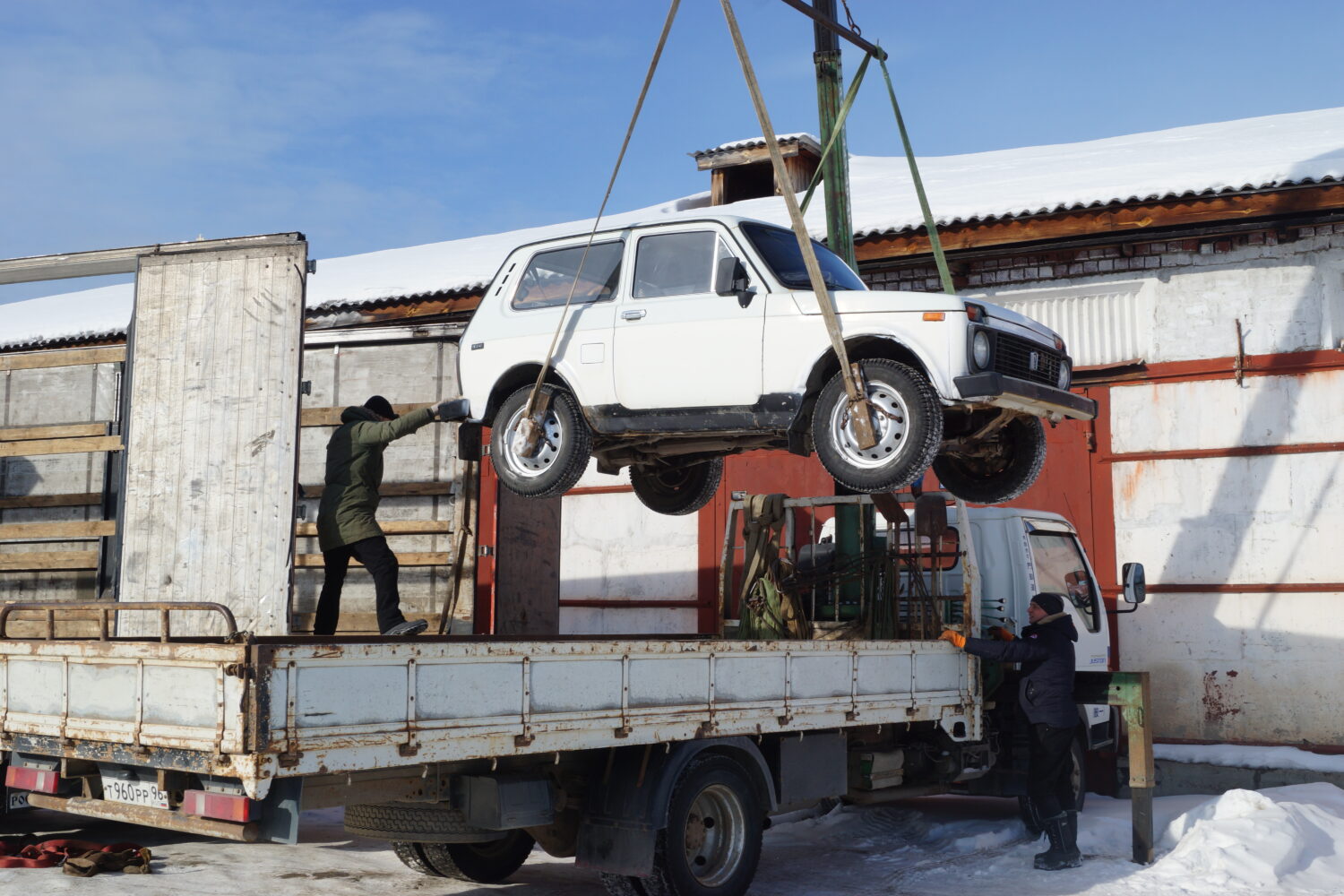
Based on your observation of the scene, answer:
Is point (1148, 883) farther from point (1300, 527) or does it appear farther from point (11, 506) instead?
point (11, 506)

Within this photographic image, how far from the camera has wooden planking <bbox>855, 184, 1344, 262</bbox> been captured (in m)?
10.7

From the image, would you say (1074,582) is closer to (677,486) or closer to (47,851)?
(677,486)

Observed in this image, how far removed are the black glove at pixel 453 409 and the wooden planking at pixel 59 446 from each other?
8.01ft

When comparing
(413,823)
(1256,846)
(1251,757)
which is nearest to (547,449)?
(413,823)

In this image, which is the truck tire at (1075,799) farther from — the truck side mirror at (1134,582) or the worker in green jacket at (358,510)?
the worker in green jacket at (358,510)

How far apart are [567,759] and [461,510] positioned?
296 centimetres

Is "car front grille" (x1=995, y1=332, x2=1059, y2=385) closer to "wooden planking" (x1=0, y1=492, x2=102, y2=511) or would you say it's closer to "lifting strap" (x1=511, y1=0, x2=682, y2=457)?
"lifting strap" (x1=511, y1=0, x2=682, y2=457)

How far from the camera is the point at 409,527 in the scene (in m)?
8.75

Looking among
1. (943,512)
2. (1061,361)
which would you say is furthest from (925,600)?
(1061,361)

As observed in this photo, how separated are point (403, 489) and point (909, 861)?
4.10m

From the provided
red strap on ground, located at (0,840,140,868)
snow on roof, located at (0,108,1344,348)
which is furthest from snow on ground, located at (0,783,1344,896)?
snow on roof, located at (0,108,1344,348)

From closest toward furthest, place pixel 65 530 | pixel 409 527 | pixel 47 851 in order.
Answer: pixel 47 851 < pixel 409 527 < pixel 65 530

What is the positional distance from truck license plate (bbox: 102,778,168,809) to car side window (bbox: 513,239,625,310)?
12.0ft

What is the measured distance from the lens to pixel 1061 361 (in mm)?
7375
